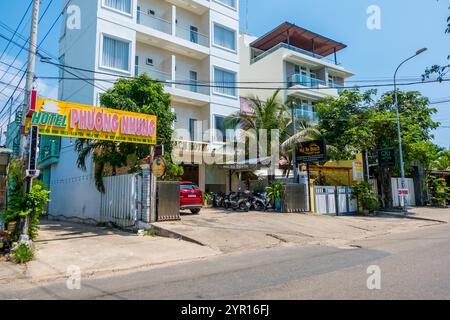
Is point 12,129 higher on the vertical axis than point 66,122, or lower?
higher

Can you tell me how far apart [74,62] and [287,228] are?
15.9 meters

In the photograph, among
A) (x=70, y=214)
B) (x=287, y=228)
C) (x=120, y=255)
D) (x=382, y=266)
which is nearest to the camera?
(x=382, y=266)

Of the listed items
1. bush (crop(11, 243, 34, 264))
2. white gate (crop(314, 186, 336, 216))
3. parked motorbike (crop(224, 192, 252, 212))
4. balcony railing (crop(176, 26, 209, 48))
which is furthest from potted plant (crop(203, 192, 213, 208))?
bush (crop(11, 243, 34, 264))

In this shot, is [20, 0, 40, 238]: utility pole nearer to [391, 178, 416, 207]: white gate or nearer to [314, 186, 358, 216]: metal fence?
[314, 186, 358, 216]: metal fence

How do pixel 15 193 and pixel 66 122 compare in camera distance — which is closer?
pixel 15 193

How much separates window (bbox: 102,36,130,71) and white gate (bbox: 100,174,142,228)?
7476 millimetres

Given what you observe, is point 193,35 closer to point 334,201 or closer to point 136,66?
point 136,66

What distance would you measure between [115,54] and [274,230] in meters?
13.4

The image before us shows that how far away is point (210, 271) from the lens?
668 cm

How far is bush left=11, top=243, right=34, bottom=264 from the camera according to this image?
25.8 ft

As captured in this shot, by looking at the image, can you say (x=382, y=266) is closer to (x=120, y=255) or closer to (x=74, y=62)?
(x=120, y=255)

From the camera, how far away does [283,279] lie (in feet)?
18.8
